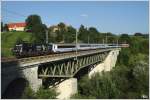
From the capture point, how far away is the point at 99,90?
39.6 m

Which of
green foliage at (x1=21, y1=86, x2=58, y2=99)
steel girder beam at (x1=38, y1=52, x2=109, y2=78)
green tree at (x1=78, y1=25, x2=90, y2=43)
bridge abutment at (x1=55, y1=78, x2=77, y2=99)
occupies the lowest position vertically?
bridge abutment at (x1=55, y1=78, x2=77, y2=99)

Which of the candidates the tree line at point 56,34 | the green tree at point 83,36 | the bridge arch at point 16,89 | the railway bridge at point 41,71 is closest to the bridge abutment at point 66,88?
the railway bridge at point 41,71

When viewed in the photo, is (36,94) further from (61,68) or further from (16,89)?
(61,68)

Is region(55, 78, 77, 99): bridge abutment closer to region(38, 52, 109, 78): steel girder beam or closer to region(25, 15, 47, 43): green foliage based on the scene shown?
region(38, 52, 109, 78): steel girder beam

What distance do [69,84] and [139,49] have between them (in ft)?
187

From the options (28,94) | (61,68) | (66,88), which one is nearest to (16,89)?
(28,94)

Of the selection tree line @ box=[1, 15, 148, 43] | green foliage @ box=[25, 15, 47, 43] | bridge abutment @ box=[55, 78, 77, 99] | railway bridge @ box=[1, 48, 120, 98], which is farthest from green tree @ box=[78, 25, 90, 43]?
bridge abutment @ box=[55, 78, 77, 99]

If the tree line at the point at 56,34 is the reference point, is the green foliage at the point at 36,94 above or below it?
below

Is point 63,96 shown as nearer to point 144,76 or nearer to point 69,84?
point 69,84

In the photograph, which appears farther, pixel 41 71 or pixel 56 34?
pixel 56 34

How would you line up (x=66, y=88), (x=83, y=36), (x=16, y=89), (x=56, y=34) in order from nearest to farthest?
1. (x=16, y=89)
2. (x=66, y=88)
3. (x=56, y=34)
4. (x=83, y=36)

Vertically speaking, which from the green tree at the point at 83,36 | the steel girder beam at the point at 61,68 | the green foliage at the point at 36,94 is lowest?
the green foliage at the point at 36,94

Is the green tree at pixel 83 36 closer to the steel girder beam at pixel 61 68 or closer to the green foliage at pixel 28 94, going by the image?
the steel girder beam at pixel 61 68

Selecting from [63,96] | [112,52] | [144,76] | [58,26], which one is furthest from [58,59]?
[58,26]
